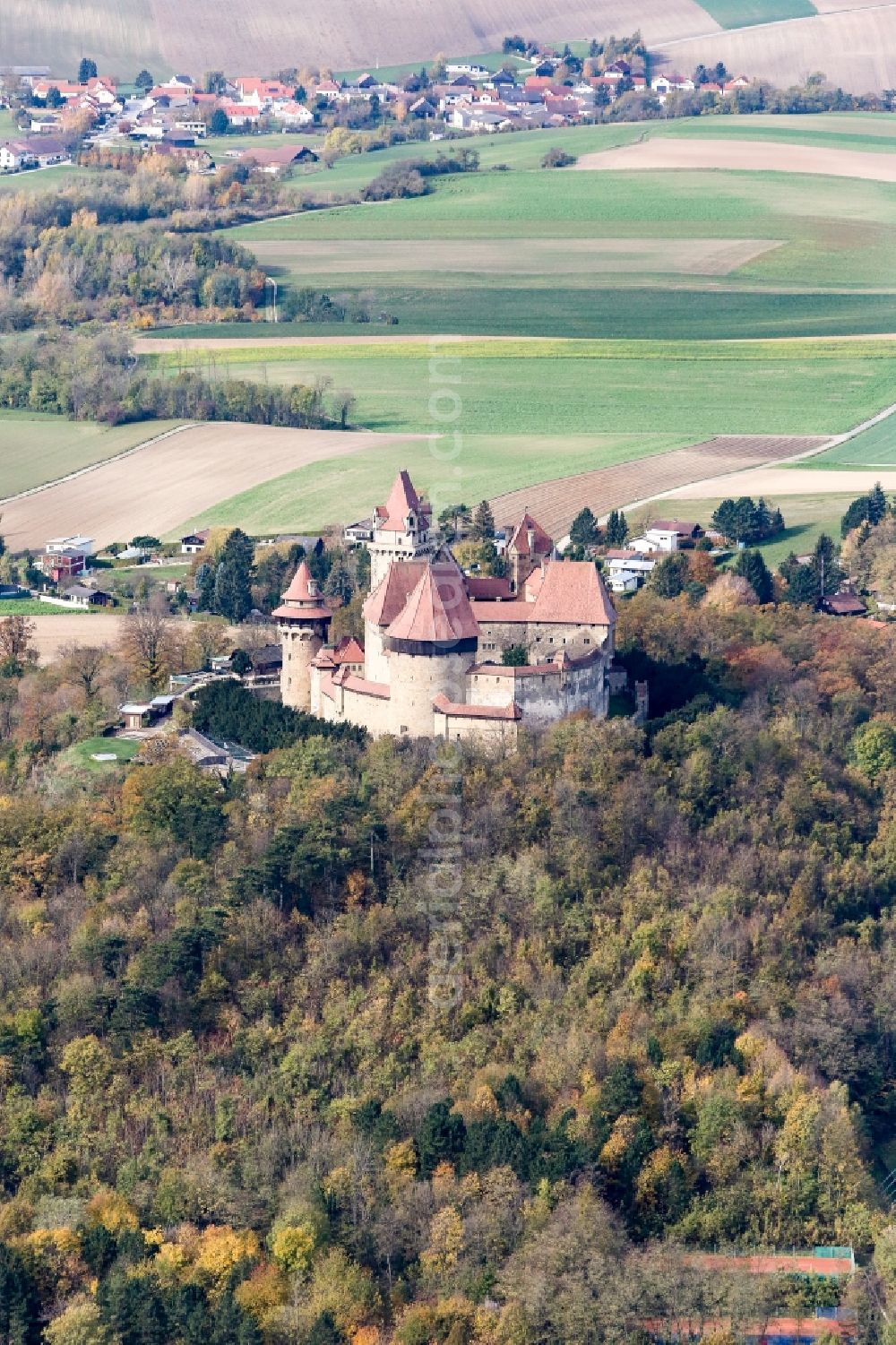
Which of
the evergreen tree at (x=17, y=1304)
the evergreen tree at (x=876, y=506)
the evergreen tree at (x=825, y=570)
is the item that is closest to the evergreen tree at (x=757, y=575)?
the evergreen tree at (x=825, y=570)

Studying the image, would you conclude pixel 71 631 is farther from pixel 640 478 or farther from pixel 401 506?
pixel 640 478

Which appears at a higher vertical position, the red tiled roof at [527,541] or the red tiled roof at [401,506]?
the red tiled roof at [401,506]

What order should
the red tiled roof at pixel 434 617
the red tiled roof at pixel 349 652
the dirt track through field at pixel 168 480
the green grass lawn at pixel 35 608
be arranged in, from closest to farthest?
the red tiled roof at pixel 434 617 → the red tiled roof at pixel 349 652 → the green grass lawn at pixel 35 608 → the dirt track through field at pixel 168 480

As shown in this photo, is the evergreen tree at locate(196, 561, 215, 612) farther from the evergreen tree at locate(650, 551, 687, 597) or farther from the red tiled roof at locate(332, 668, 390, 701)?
the red tiled roof at locate(332, 668, 390, 701)

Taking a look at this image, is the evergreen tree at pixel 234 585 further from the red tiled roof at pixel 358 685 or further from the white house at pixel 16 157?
the white house at pixel 16 157

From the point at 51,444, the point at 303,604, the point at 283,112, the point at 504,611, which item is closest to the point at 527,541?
the point at 504,611
